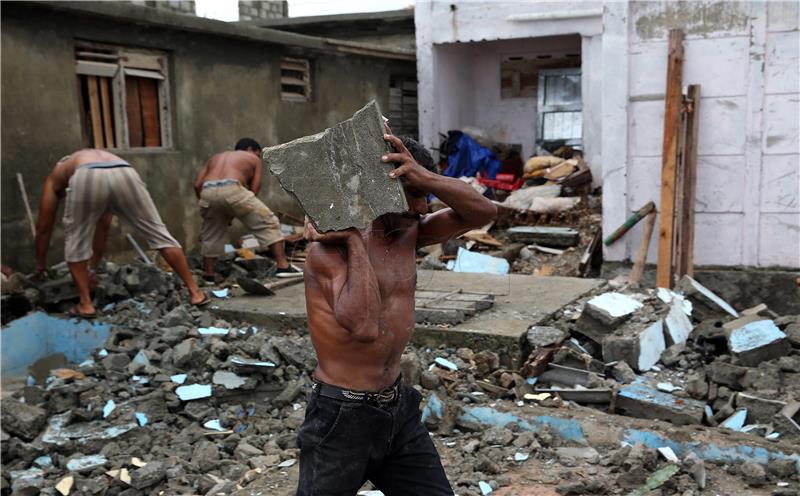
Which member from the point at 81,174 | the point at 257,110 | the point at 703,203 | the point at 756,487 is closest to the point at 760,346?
the point at 756,487

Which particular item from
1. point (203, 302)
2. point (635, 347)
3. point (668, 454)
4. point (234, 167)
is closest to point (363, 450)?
point (668, 454)

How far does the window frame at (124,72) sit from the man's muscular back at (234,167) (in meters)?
1.39

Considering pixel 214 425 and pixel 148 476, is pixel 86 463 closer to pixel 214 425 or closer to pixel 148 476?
pixel 148 476

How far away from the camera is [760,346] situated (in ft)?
19.0

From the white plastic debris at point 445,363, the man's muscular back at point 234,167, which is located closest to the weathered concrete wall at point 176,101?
the man's muscular back at point 234,167

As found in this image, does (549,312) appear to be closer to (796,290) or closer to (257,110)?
(796,290)

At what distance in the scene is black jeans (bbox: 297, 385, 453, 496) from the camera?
8.73 feet

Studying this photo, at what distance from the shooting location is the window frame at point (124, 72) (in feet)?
28.9

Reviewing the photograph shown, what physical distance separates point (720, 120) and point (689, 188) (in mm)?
743

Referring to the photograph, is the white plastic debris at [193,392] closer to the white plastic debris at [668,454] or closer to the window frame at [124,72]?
the white plastic debris at [668,454]

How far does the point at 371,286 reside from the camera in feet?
8.55

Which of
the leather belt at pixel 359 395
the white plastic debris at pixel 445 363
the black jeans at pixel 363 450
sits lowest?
the white plastic debris at pixel 445 363

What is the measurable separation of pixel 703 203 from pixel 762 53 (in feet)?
5.10

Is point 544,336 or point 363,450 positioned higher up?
point 363,450
